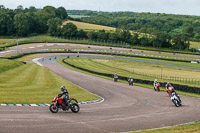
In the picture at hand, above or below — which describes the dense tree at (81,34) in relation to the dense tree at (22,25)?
below

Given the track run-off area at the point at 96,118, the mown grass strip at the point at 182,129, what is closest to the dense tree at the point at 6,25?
the track run-off area at the point at 96,118

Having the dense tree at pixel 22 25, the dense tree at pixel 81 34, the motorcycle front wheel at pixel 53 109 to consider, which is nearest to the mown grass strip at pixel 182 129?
the motorcycle front wheel at pixel 53 109

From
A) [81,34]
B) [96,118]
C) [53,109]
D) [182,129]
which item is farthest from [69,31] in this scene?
[182,129]

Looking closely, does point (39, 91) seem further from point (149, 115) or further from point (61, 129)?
point (61, 129)

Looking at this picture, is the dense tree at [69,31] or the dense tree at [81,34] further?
the dense tree at [81,34]

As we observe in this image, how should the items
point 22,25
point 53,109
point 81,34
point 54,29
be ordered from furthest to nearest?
point 54,29, point 81,34, point 22,25, point 53,109

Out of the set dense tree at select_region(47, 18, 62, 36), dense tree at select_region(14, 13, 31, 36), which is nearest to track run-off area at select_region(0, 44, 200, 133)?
dense tree at select_region(47, 18, 62, 36)

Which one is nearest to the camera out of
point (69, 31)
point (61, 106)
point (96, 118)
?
point (96, 118)

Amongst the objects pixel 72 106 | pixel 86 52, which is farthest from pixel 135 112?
pixel 86 52

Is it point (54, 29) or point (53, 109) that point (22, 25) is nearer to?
point (54, 29)

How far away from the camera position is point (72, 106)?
1994 centimetres

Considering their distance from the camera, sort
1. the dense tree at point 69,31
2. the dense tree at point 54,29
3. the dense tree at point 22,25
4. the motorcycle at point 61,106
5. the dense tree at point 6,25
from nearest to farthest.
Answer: the motorcycle at point 61,106
the dense tree at point 69,31
the dense tree at point 6,25
the dense tree at point 22,25
the dense tree at point 54,29

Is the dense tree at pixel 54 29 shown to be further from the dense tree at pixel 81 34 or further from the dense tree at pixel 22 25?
the dense tree at pixel 22 25

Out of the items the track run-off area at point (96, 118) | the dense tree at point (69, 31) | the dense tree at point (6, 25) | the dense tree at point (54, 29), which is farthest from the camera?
the dense tree at point (54, 29)
